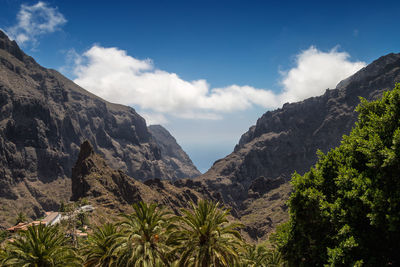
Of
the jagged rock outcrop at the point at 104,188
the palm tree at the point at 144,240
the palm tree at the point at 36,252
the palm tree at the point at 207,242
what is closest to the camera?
the palm tree at the point at 207,242

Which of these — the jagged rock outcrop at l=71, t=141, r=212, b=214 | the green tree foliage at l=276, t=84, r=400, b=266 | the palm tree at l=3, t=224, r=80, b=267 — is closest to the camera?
the green tree foliage at l=276, t=84, r=400, b=266

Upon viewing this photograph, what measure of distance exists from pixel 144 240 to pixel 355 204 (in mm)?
14921

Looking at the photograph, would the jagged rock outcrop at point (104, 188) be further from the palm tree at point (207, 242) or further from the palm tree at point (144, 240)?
the palm tree at point (207, 242)

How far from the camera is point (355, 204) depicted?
17.1 m

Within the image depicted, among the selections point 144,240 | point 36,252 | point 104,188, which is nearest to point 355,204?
point 144,240

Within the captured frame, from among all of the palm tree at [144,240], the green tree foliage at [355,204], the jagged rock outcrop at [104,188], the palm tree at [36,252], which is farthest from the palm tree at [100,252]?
the jagged rock outcrop at [104,188]

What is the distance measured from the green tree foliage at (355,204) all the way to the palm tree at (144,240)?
9253mm

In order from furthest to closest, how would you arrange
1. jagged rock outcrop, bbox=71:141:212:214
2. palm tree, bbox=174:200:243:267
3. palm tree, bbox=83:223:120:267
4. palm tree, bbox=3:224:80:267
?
jagged rock outcrop, bbox=71:141:212:214 < palm tree, bbox=83:223:120:267 < palm tree, bbox=3:224:80:267 < palm tree, bbox=174:200:243:267

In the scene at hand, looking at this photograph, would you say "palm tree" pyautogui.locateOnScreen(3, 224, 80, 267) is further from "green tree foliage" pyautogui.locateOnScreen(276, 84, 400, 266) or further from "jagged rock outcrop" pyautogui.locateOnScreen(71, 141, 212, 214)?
"jagged rock outcrop" pyautogui.locateOnScreen(71, 141, 212, 214)

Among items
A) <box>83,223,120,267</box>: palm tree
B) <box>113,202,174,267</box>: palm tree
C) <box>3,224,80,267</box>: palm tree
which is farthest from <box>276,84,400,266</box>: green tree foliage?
<box>3,224,80,267</box>: palm tree

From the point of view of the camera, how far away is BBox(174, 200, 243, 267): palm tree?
1912 cm

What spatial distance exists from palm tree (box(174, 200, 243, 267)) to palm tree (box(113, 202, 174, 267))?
1921 millimetres

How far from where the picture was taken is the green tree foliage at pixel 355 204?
15.4 meters

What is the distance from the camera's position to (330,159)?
21.6 meters
